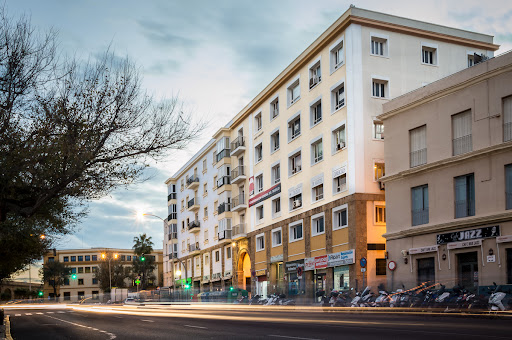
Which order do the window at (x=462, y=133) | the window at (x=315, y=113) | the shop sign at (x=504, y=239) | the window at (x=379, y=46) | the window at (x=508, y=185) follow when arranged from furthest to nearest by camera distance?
the window at (x=315, y=113) → the window at (x=379, y=46) → the window at (x=462, y=133) → the window at (x=508, y=185) → the shop sign at (x=504, y=239)

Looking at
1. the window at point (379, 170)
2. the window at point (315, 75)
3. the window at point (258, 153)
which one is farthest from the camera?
the window at point (258, 153)

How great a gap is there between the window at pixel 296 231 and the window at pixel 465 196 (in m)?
16.5

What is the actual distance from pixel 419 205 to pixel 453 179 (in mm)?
2906

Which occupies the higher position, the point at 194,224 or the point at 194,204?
the point at 194,204

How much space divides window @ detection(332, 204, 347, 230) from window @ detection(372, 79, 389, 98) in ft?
24.8

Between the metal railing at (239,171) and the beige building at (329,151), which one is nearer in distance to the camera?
the beige building at (329,151)

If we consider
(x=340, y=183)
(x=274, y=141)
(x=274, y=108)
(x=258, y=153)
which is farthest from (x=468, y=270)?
(x=258, y=153)

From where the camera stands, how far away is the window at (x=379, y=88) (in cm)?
4009

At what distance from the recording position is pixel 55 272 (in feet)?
400

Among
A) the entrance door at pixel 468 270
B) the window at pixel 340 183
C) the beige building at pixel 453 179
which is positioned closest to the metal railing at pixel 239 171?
the window at pixel 340 183

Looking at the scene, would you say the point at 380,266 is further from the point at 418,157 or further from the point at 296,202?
the point at 296,202

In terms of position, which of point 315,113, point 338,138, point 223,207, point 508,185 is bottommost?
point 223,207

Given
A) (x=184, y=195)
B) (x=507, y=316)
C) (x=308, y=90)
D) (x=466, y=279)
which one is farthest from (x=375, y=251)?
(x=184, y=195)

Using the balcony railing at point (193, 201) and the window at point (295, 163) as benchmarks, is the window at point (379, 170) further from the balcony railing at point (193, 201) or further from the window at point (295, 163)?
the balcony railing at point (193, 201)
